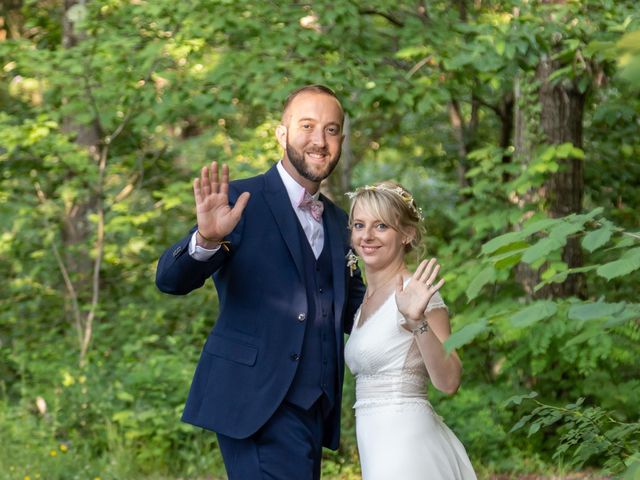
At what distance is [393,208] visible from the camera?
3.96m

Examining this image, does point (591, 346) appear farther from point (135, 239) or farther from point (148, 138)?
point (148, 138)

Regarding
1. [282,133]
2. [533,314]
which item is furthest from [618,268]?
[282,133]

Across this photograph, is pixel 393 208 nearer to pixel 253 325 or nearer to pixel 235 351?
pixel 253 325

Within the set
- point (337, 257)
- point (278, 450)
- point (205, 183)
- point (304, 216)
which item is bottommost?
point (278, 450)

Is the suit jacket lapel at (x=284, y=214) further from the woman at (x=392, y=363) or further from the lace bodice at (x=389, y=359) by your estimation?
the lace bodice at (x=389, y=359)

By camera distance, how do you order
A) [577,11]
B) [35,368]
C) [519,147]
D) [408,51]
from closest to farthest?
[577,11] → [408,51] → [519,147] → [35,368]

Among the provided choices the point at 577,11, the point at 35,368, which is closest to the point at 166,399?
the point at 35,368

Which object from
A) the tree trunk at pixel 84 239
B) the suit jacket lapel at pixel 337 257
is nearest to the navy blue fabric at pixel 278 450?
the suit jacket lapel at pixel 337 257

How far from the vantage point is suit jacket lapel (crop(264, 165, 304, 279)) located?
12.7 ft

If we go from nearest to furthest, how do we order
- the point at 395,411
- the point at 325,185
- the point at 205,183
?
the point at 205,183 → the point at 395,411 → the point at 325,185

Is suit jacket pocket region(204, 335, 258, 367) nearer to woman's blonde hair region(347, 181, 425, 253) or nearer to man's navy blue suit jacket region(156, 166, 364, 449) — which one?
man's navy blue suit jacket region(156, 166, 364, 449)

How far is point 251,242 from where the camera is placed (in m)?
3.86

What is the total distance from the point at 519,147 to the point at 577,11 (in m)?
1.19

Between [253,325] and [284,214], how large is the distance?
0.42 m
